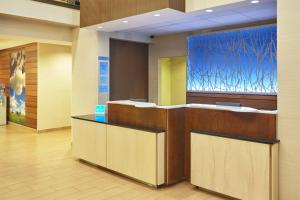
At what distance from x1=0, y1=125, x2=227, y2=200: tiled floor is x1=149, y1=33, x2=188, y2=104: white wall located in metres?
2.96

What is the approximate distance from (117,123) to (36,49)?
200 inches

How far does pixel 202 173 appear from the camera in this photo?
155 inches

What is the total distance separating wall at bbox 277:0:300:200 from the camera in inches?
131

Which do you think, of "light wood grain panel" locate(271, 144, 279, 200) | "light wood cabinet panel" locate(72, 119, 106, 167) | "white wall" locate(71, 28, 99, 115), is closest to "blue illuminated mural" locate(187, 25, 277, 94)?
"white wall" locate(71, 28, 99, 115)

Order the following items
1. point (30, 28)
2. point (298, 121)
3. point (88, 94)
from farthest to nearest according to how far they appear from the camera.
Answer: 1. point (88, 94)
2. point (30, 28)
3. point (298, 121)

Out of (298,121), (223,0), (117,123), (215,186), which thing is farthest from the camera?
(117,123)

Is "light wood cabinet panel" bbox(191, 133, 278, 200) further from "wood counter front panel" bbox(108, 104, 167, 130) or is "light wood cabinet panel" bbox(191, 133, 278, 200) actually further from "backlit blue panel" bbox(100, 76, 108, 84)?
"backlit blue panel" bbox(100, 76, 108, 84)

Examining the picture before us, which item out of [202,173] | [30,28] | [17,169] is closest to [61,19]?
[30,28]

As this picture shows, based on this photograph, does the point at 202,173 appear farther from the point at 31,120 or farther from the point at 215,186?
the point at 31,120

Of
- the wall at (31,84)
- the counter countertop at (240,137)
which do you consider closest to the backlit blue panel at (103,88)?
the wall at (31,84)

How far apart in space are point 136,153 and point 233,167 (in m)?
1.44

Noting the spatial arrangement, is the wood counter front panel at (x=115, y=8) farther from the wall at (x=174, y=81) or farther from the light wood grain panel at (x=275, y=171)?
the wall at (x=174, y=81)

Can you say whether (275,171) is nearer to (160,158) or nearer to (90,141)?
(160,158)

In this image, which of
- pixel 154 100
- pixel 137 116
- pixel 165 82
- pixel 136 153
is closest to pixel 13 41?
pixel 154 100
